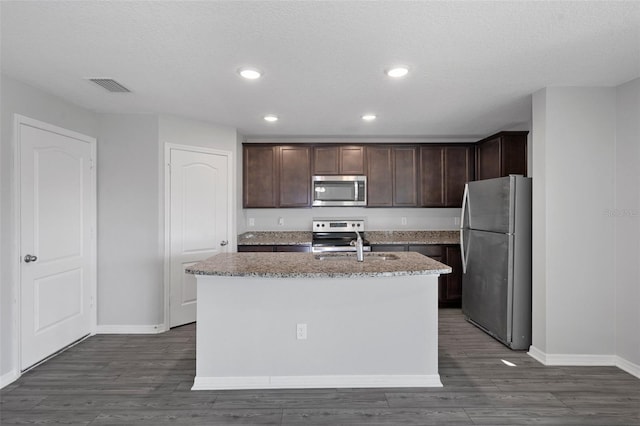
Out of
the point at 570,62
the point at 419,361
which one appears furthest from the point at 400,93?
the point at 419,361

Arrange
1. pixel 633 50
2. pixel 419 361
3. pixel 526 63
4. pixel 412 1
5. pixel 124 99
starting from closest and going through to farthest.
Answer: pixel 412 1 → pixel 633 50 → pixel 526 63 → pixel 419 361 → pixel 124 99

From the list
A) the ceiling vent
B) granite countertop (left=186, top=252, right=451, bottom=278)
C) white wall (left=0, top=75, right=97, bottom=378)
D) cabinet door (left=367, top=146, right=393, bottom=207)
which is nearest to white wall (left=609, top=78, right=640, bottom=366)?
granite countertop (left=186, top=252, right=451, bottom=278)

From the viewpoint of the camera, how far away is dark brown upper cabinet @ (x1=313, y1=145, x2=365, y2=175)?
4.99m

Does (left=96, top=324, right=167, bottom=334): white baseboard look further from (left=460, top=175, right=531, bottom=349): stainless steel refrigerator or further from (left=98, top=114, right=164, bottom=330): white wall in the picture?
(left=460, top=175, right=531, bottom=349): stainless steel refrigerator

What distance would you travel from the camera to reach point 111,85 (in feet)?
9.58

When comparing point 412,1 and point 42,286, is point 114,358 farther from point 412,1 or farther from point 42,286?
point 412,1

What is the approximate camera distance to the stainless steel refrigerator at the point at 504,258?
3.28 metres

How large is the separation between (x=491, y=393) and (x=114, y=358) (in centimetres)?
321

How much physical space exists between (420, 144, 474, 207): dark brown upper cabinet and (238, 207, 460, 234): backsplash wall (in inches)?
12.4

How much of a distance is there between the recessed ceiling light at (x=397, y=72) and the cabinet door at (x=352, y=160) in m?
2.31

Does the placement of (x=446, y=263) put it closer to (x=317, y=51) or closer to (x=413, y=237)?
(x=413, y=237)

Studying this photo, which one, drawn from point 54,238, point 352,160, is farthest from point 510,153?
point 54,238

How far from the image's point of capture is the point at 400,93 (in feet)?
10.2

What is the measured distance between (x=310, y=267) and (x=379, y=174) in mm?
2805
